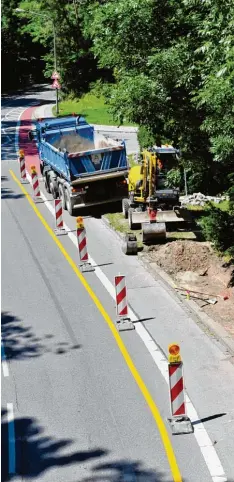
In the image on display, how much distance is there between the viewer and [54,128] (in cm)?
2547

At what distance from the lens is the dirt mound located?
16609 millimetres

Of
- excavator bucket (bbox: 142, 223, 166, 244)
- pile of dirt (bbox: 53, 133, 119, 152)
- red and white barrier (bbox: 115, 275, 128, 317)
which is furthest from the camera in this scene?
pile of dirt (bbox: 53, 133, 119, 152)

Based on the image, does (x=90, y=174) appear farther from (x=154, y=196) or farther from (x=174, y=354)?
(x=174, y=354)

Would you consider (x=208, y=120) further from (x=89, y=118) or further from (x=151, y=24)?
(x=89, y=118)

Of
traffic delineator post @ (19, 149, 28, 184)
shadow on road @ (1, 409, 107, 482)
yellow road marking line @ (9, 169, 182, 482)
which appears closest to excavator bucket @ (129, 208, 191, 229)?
yellow road marking line @ (9, 169, 182, 482)

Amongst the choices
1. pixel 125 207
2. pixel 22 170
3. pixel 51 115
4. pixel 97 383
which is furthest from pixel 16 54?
pixel 97 383

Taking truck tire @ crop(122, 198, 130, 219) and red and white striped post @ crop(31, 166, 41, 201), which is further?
red and white striped post @ crop(31, 166, 41, 201)

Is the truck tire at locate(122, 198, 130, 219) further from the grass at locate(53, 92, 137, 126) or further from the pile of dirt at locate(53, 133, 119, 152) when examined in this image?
the grass at locate(53, 92, 137, 126)

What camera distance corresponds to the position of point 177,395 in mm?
9781

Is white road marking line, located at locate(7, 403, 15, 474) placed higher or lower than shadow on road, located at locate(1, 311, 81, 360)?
higher

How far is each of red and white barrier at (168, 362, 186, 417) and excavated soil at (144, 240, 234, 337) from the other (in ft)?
13.1

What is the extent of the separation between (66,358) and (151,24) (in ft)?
25.0

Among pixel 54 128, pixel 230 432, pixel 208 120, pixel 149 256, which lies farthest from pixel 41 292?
pixel 54 128

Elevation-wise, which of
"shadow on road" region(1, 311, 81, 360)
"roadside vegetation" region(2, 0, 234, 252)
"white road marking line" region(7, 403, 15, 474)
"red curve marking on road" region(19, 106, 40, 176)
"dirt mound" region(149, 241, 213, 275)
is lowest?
"red curve marking on road" region(19, 106, 40, 176)
